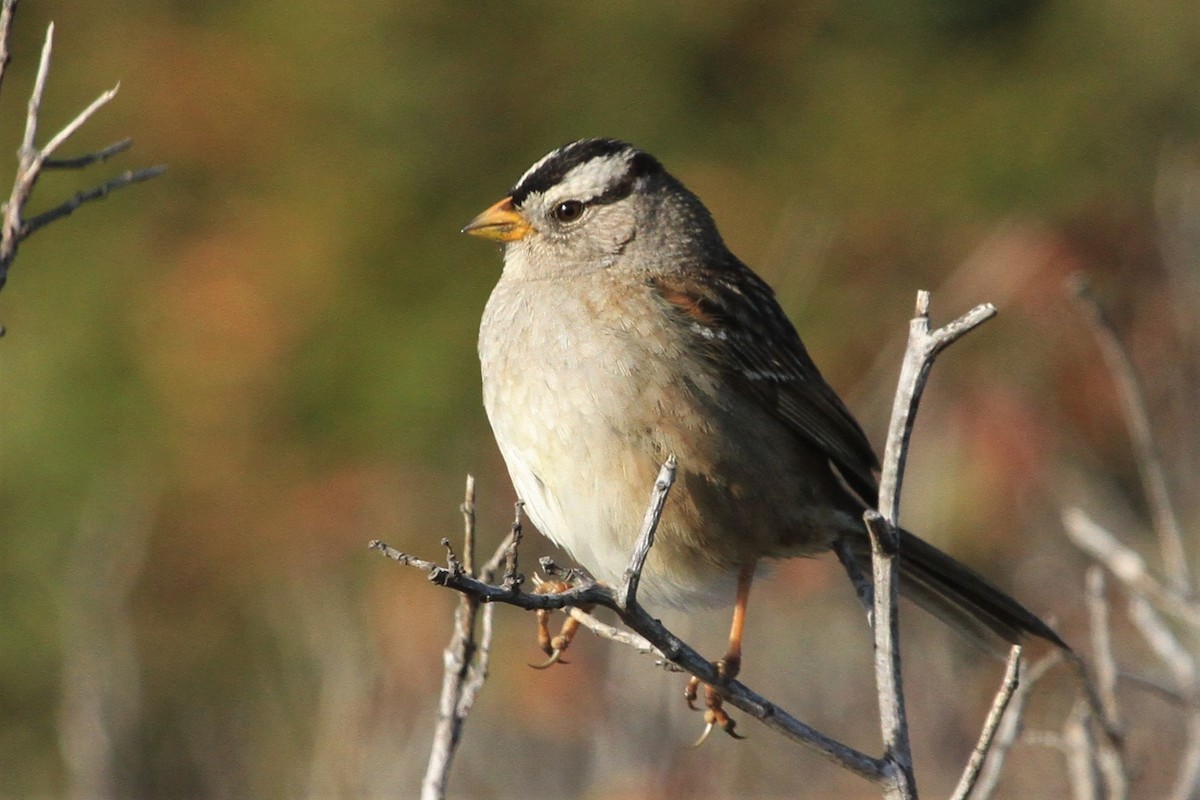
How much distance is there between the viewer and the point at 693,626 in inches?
206

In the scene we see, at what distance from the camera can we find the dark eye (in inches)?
159

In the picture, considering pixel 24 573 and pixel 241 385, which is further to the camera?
pixel 241 385

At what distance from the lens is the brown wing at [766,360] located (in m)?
3.84

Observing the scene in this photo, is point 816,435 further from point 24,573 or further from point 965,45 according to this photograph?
point 965,45

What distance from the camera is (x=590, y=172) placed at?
406 cm

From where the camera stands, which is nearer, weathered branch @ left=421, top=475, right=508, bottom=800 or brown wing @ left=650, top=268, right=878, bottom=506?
weathered branch @ left=421, top=475, right=508, bottom=800

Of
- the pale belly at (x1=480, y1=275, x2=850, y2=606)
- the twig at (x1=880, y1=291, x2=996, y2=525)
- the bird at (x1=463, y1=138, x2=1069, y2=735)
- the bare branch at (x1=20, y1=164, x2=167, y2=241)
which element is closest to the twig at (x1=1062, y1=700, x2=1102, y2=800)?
the bird at (x1=463, y1=138, x2=1069, y2=735)

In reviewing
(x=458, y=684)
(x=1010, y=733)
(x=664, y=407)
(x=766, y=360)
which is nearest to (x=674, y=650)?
(x=458, y=684)

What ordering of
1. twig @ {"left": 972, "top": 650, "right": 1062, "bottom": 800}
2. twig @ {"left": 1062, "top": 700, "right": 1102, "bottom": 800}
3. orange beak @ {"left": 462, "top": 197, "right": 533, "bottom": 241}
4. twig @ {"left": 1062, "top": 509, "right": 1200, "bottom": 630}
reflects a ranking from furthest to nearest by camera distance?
orange beak @ {"left": 462, "top": 197, "right": 533, "bottom": 241}, twig @ {"left": 1062, "top": 509, "right": 1200, "bottom": 630}, twig @ {"left": 1062, "top": 700, "right": 1102, "bottom": 800}, twig @ {"left": 972, "top": 650, "right": 1062, "bottom": 800}

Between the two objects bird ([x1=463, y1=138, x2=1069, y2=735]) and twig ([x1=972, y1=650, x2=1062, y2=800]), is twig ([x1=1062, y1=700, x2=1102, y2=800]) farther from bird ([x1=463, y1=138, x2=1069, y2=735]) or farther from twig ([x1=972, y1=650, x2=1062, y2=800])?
bird ([x1=463, y1=138, x2=1069, y2=735])

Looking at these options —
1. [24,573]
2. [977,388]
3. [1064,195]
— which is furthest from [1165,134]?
[24,573]

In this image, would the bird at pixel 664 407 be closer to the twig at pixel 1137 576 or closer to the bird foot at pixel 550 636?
the bird foot at pixel 550 636

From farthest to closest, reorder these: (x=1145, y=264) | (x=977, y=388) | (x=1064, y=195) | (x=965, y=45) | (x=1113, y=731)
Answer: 1. (x=965, y=45)
2. (x=1064, y=195)
3. (x=1145, y=264)
4. (x=977, y=388)
5. (x=1113, y=731)

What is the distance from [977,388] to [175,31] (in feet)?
18.3
